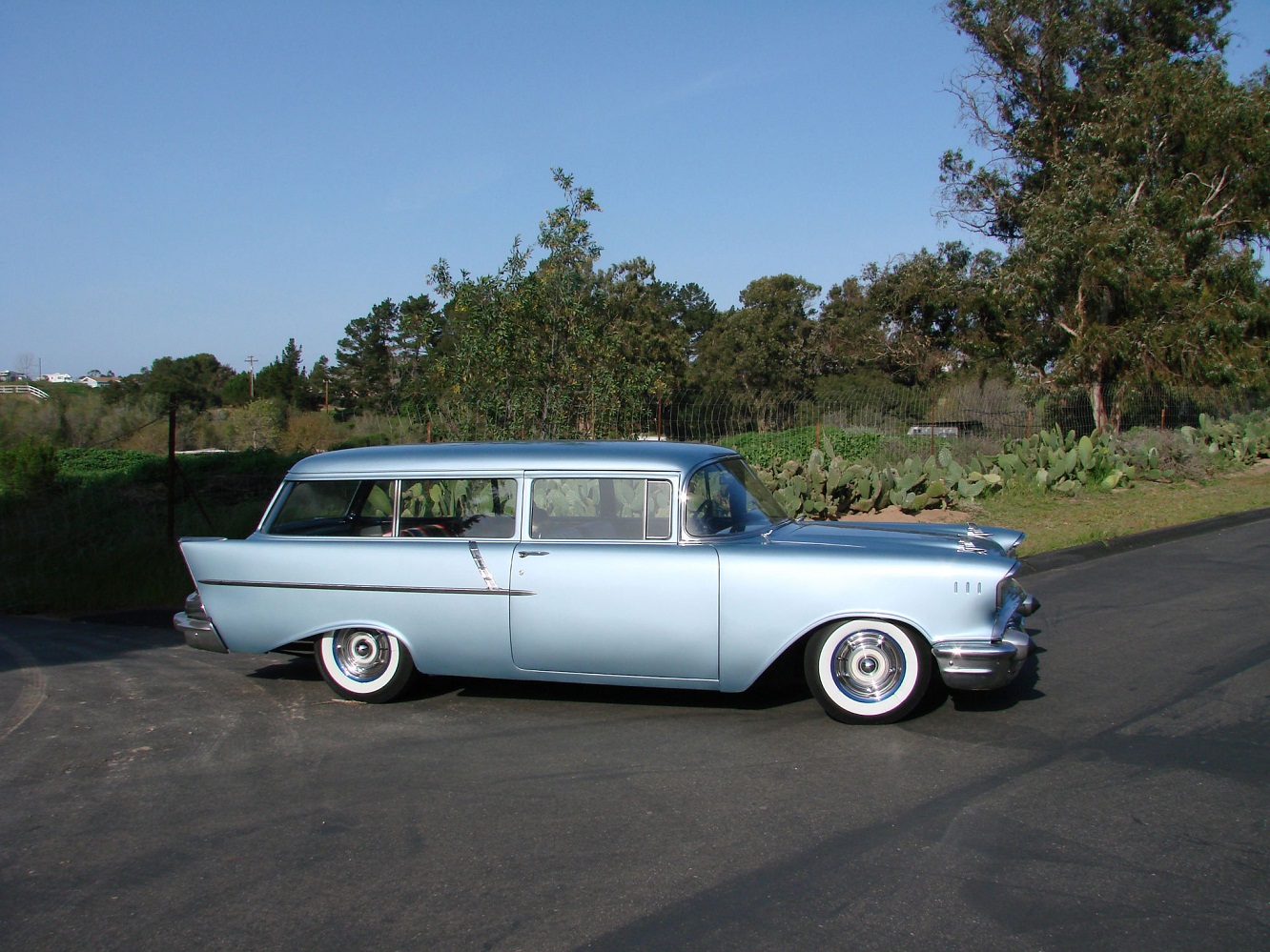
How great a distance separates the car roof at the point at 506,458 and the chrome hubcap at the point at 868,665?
1.30 metres

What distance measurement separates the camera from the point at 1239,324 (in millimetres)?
26000

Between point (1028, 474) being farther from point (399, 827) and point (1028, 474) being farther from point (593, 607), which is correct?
point (399, 827)

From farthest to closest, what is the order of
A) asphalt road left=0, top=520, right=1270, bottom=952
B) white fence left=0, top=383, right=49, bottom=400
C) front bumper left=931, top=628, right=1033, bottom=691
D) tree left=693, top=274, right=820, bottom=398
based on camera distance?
1. tree left=693, top=274, right=820, bottom=398
2. white fence left=0, top=383, right=49, bottom=400
3. front bumper left=931, top=628, right=1033, bottom=691
4. asphalt road left=0, top=520, right=1270, bottom=952

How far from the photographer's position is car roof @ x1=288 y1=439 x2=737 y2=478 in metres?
5.80

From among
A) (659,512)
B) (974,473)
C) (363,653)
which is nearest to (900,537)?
(659,512)

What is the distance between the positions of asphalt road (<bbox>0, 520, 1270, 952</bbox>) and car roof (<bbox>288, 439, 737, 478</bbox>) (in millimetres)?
1390

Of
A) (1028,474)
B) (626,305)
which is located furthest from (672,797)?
(626,305)

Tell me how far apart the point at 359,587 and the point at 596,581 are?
1.44 metres

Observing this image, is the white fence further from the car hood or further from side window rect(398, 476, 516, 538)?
the car hood

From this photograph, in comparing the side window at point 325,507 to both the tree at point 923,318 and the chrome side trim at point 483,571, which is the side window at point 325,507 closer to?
the chrome side trim at point 483,571

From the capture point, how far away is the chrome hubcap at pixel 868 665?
5.36m

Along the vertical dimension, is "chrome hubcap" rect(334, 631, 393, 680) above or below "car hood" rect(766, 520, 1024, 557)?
below

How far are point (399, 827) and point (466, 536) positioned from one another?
2.04 m

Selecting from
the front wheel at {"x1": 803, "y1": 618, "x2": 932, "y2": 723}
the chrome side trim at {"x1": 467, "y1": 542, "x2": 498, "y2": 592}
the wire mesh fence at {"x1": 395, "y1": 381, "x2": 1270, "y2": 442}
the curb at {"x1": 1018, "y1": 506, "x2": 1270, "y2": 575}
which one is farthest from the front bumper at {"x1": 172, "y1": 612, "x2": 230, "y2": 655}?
the curb at {"x1": 1018, "y1": 506, "x2": 1270, "y2": 575}
